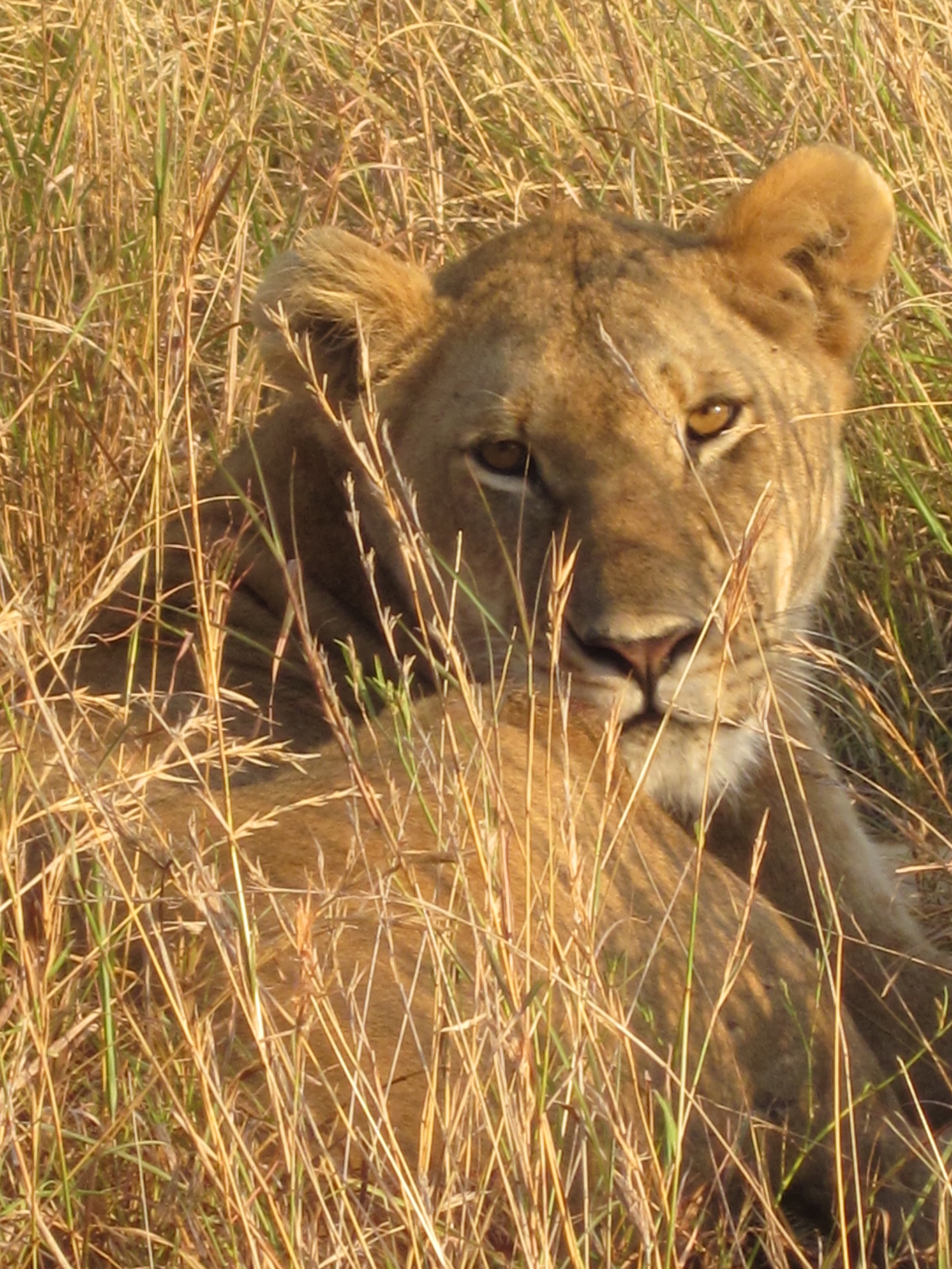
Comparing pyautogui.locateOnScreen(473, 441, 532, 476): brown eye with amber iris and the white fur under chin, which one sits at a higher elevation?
pyautogui.locateOnScreen(473, 441, 532, 476): brown eye with amber iris

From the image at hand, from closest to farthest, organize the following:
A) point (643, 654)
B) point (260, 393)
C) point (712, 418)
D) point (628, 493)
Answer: point (643, 654) → point (628, 493) → point (712, 418) → point (260, 393)

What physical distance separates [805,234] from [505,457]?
689mm

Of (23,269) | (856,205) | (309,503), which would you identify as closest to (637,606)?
(309,503)

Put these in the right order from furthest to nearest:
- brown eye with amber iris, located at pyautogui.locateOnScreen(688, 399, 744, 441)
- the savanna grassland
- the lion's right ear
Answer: the lion's right ear < brown eye with amber iris, located at pyautogui.locateOnScreen(688, 399, 744, 441) < the savanna grassland

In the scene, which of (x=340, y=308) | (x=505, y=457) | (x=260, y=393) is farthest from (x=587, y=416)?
(x=260, y=393)

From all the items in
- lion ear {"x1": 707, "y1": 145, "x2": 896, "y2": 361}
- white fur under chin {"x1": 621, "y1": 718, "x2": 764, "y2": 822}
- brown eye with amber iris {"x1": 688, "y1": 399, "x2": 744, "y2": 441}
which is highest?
lion ear {"x1": 707, "y1": 145, "x2": 896, "y2": 361}

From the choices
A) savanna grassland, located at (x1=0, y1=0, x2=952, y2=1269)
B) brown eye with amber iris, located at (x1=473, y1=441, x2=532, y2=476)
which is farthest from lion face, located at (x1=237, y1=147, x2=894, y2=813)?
savanna grassland, located at (x1=0, y1=0, x2=952, y2=1269)

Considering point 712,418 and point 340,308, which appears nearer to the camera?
point 712,418

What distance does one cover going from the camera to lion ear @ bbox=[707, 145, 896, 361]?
361cm

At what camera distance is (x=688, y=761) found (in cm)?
306

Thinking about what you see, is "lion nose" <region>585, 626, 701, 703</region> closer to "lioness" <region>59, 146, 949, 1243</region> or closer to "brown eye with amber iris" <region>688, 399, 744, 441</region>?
"lioness" <region>59, 146, 949, 1243</region>

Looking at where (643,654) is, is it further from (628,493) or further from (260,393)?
(260,393)

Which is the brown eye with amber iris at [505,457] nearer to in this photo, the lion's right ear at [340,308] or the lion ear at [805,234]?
the lion's right ear at [340,308]

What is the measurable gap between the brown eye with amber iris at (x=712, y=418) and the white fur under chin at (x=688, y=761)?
51 cm
